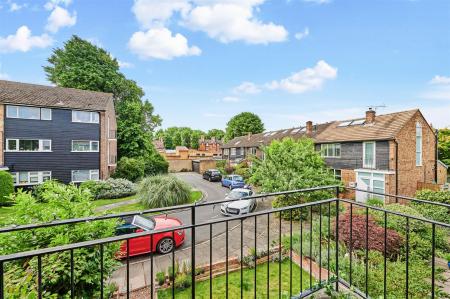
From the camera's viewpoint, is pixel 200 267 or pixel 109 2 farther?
pixel 109 2

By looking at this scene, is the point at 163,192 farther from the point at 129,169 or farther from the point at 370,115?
the point at 370,115

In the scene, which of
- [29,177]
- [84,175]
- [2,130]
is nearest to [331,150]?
[84,175]

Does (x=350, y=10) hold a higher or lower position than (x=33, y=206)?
higher

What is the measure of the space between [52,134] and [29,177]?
3442 mm

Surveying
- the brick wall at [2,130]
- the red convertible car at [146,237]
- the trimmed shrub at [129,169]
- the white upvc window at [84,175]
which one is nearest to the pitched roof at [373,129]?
the red convertible car at [146,237]

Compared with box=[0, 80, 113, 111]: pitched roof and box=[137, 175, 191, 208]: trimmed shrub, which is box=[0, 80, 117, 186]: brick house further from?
box=[137, 175, 191, 208]: trimmed shrub

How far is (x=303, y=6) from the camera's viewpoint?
9930 mm

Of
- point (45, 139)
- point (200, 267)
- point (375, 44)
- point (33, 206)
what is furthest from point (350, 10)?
point (45, 139)

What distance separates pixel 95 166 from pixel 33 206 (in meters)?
18.1

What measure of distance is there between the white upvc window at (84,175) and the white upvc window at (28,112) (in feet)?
15.1

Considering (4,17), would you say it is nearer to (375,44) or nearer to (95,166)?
(95,166)

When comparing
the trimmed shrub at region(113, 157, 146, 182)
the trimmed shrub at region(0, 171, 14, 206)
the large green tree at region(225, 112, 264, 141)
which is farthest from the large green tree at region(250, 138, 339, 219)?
the large green tree at region(225, 112, 264, 141)

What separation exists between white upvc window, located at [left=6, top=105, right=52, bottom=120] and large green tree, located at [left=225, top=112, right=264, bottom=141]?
102 feet

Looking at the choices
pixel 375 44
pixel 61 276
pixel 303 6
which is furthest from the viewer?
pixel 375 44
